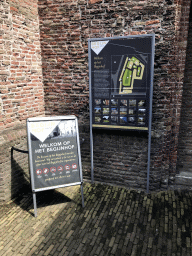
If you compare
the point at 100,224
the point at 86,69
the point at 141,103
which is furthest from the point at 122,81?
the point at 100,224

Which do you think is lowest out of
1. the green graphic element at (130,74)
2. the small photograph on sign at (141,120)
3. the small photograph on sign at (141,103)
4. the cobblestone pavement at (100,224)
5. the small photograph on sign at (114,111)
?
the cobblestone pavement at (100,224)

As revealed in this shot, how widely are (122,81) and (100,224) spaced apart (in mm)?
2797

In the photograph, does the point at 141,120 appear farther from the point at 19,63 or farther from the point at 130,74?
the point at 19,63

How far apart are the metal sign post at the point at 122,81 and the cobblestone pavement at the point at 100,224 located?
1.37 m

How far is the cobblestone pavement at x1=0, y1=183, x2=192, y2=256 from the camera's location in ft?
10.9

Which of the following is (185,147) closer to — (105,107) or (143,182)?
(143,182)

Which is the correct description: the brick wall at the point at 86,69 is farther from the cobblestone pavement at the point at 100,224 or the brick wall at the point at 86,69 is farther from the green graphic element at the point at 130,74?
the cobblestone pavement at the point at 100,224

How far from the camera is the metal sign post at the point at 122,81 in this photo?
4.14m

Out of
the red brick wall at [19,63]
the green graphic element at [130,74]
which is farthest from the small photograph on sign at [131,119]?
the red brick wall at [19,63]

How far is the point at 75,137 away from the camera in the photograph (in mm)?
4207

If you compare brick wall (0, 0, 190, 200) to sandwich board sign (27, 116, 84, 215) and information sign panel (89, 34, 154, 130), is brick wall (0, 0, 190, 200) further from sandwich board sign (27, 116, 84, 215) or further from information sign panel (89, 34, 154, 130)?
sandwich board sign (27, 116, 84, 215)

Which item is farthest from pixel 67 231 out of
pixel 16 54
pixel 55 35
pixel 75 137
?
pixel 55 35

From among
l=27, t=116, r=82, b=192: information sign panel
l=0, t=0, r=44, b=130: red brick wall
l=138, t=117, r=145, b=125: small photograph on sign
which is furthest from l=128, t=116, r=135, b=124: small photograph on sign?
l=0, t=0, r=44, b=130: red brick wall

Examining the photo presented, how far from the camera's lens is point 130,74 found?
14.1 ft
